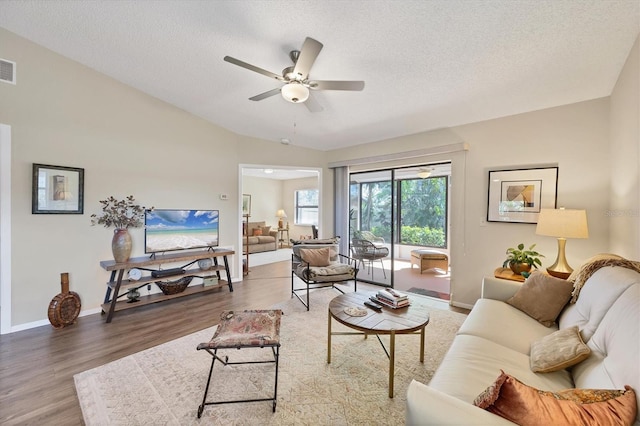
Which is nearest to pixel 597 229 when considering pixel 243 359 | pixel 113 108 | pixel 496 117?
pixel 496 117

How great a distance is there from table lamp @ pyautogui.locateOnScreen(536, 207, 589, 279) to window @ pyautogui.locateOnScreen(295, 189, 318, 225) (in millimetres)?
7248

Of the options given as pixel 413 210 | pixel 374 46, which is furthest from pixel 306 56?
pixel 413 210

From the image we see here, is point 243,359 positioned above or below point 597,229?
below

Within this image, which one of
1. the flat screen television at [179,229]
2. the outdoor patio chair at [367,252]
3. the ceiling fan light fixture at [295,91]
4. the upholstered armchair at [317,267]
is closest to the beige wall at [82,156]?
the flat screen television at [179,229]

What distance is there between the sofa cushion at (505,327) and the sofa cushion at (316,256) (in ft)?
7.33

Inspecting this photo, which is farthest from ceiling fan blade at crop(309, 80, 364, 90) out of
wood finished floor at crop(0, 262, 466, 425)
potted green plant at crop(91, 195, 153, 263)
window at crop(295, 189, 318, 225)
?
window at crop(295, 189, 318, 225)

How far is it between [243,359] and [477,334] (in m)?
1.92

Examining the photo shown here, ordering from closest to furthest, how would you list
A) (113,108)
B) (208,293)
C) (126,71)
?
(126,71) → (113,108) → (208,293)

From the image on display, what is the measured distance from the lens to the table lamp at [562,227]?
2.43m

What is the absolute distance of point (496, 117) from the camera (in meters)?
3.28

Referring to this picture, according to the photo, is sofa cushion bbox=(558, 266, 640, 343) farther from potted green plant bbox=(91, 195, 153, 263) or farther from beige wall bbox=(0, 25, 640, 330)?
potted green plant bbox=(91, 195, 153, 263)

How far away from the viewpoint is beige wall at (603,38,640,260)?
1911 mm

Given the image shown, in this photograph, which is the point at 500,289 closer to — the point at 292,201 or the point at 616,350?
the point at 616,350

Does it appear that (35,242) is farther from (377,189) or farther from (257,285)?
(377,189)
